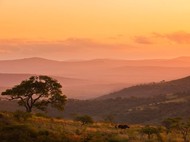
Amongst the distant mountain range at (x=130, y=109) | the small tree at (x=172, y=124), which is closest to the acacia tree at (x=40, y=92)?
the small tree at (x=172, y=124)

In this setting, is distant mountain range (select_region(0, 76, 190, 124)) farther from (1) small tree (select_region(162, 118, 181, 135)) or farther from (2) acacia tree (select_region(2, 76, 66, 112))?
(1) small tree (select_region(162, 118, 181, 135))

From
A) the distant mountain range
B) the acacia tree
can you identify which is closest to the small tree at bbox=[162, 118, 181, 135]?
the acacia tree

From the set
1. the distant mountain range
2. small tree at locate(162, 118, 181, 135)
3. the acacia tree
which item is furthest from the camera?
the distant mountain range

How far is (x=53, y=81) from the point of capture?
5700 cm

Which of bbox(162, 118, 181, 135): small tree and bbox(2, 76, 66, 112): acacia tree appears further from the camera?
bbox(2, 76, 66, 112): acacia tree

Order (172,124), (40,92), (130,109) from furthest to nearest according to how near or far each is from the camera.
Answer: (130,109) → (40,92) → (172,124)

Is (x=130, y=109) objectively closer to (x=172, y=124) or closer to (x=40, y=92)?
(x=40, y=92)

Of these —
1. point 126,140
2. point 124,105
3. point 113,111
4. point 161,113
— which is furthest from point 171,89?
point 126,140

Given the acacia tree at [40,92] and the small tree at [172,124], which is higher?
the acacia tree at [40,92]

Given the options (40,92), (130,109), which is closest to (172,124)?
(40,92)

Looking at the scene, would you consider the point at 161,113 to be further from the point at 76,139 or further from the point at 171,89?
the point at 76,139

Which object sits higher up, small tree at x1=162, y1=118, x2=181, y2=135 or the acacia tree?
the acacia tree

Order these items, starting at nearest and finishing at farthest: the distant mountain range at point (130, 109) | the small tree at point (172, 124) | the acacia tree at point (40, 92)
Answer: the small tree at point (172, 124)
the acacia tree at point (40, 92)
the distant mountain range at point (130, 109)

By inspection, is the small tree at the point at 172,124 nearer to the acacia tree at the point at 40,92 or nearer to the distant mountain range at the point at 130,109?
the acacia tree at the point at 40,92
